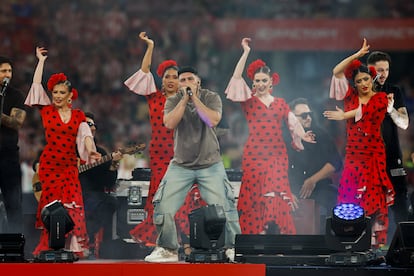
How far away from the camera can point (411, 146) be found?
618 inches

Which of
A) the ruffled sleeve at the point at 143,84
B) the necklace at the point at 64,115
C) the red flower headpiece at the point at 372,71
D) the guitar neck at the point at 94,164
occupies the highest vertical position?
the red flower headpiece at the point at 372,71

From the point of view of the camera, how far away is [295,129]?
1091cm

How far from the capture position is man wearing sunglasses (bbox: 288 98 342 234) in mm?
11305

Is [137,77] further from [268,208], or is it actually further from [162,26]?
[162,26]

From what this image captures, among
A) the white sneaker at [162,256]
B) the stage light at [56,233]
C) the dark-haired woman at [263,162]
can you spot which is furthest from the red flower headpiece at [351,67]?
the stage light at [56,233]

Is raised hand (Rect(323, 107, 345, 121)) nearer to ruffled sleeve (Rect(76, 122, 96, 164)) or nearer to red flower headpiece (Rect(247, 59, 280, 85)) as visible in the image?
red flower headpiece (Rect(247, 59, 280, 85))

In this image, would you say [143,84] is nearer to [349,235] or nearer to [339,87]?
[339,87]

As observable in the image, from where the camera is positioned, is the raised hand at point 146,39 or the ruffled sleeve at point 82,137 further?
the raised hand at point 146,39

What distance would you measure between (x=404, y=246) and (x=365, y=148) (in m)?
1.45

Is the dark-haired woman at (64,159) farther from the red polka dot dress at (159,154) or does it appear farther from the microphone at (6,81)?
the red polka dot dress at (159,154)

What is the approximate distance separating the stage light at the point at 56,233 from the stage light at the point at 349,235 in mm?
2009

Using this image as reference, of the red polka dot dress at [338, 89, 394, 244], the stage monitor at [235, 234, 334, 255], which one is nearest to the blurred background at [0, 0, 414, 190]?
the red polka dot dress at [338, 89, 394, 244]

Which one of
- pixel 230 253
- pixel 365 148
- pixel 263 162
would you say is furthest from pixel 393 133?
pixel 230 253

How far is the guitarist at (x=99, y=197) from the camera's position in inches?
436
